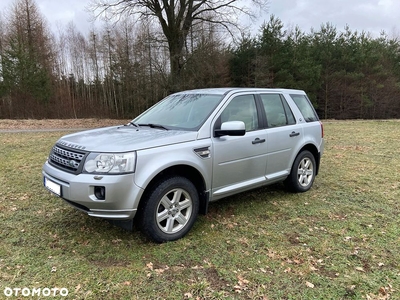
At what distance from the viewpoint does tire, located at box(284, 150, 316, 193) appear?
15.6 ft

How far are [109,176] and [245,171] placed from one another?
1.83 m

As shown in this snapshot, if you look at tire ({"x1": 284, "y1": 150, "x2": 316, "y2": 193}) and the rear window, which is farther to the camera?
the rear window

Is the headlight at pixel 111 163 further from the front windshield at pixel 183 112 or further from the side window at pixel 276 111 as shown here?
the side window at pixel 276 111

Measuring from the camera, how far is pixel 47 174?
11.0 ft

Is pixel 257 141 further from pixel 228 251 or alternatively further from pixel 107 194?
pixel 107 194

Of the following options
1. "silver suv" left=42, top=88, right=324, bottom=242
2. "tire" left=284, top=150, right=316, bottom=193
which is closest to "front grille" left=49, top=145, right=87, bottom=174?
"silver suv" left=42, top=88, right=324, bottom=242

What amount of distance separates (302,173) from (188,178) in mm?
2420

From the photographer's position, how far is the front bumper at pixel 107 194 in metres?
2.79

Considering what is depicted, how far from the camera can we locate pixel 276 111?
4.52m

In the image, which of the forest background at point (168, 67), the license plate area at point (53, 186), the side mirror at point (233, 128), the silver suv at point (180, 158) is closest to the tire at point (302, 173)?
the silver suv at point (180, 158)

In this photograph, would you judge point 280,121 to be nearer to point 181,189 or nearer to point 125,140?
point 181,189

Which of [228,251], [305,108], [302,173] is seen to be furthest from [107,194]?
[305,108]

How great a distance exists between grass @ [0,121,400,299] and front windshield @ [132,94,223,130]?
1315mm

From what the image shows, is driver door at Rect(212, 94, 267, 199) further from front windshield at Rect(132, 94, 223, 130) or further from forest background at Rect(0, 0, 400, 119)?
forest background at Rect(0, 0, 400, 119)
